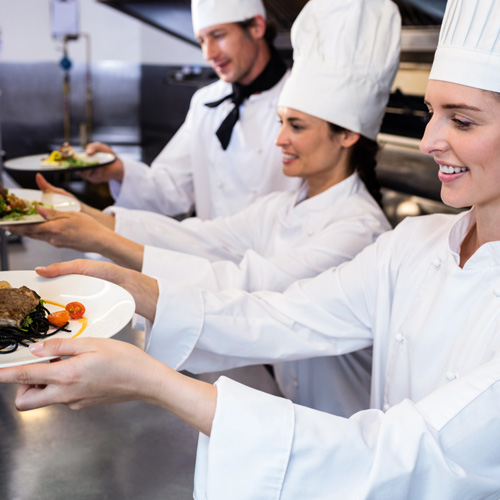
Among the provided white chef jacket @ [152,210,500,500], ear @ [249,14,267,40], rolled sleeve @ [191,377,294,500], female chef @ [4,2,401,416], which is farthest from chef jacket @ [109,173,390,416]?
ear @ [249,14,267,40]

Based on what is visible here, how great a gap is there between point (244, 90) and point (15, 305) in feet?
6.05

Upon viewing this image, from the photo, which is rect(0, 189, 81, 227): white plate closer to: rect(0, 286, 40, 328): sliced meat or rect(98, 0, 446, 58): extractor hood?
rect(0, 286, 40, 328): sliced meat

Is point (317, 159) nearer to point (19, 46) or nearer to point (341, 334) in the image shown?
point (341, 334)

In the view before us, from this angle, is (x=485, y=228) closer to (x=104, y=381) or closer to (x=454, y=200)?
(x=454, y=200)

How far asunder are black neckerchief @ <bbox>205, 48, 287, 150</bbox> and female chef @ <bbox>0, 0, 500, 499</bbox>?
1.26 metres

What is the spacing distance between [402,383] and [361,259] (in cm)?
31

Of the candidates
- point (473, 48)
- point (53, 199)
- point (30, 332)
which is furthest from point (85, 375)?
point (53, 199)

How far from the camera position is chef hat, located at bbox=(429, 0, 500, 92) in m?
1.07

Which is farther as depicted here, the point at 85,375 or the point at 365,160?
the point at 365,160

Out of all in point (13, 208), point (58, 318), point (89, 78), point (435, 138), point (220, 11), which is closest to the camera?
point (58, 318)

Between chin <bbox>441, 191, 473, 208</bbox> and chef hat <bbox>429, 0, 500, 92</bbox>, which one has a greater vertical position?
chef hat <bbox>429, 0, 500, 92</bbox>

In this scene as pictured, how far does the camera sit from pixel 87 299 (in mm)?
1085

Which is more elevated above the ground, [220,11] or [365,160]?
[220,11]

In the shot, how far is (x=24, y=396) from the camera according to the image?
895mm
